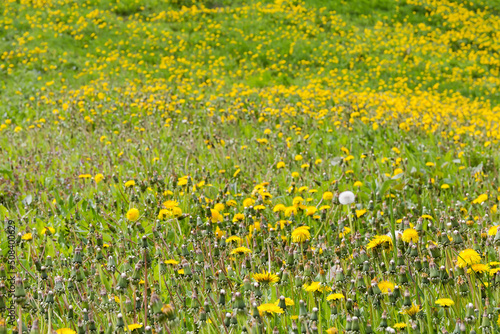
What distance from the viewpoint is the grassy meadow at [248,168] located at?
1.86 meters

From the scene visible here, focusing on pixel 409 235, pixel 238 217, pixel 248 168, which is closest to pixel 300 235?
pixel 409 235

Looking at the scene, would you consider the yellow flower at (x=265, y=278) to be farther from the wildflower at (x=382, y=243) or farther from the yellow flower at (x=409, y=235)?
the yellow flower at (x=409, y=235)

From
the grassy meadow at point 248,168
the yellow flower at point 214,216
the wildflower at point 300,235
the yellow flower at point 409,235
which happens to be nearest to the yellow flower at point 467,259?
the grassy meadow at point 248,168

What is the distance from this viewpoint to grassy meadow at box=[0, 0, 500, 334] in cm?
186

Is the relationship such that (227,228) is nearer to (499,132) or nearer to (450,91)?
(499,132)

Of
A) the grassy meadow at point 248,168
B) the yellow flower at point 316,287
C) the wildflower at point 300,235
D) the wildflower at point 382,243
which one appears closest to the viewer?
the yellow flower at point 316,287

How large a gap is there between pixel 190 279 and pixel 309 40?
12311 millimetres

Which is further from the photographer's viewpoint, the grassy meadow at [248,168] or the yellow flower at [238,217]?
the yellow flower at [238,217]

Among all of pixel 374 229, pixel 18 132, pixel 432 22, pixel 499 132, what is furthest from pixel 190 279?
pixel 432 22

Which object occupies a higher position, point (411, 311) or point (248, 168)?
point (411, 311)

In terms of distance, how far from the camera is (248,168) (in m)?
4.51

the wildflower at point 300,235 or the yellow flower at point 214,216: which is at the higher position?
the wildflower at point 300,235

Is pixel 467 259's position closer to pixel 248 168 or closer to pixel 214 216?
pixel 214 216

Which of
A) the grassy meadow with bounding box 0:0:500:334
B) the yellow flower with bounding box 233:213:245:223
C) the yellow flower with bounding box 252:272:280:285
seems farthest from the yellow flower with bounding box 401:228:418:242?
the yellow flower with bounding box 233:213:245:223
